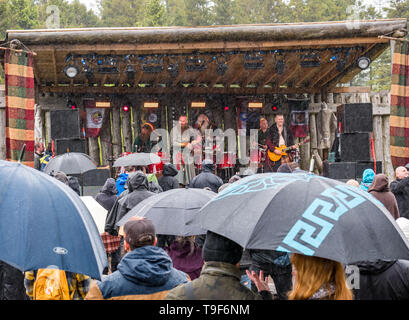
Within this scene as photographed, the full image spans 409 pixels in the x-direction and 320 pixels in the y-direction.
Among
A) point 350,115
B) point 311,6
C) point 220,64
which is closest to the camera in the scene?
point 350,115

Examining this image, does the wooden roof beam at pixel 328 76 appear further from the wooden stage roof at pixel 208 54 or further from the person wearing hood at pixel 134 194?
the person wearing hood at pixel 134 194

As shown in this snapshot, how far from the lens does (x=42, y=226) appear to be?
245 cm

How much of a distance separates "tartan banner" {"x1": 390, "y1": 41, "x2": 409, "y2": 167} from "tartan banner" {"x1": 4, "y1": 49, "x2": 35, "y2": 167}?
21.5ft

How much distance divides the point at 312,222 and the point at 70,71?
10.5m

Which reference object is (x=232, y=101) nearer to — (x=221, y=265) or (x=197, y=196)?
(x=197, y=196)

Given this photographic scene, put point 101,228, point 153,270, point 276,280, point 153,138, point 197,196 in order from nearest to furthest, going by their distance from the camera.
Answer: point 153,270 → point 276,280 → point 197,196 → point 101,228 → point 153,138

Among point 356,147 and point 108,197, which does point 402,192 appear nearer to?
point 356,147

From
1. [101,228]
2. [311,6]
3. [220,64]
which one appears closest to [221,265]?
[101,228]

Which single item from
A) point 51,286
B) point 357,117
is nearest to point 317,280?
point 51,286

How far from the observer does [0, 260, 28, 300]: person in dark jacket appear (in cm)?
308

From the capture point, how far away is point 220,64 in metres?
12.5

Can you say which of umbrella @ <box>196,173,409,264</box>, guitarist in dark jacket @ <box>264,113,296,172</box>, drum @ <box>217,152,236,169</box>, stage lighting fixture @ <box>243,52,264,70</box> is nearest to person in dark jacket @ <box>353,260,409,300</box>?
umbrella @ <box>196,173,409,264</box>

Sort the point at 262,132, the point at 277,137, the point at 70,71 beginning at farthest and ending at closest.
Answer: the point at 262,132, the point at 277,137, the point at 70,71
